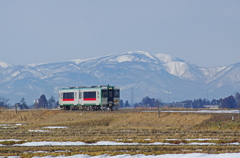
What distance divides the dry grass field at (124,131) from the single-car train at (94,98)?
5.32m

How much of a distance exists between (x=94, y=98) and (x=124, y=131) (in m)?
38.9

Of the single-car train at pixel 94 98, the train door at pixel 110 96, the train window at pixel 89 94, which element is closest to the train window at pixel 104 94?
the single-car train at pixel 94 98

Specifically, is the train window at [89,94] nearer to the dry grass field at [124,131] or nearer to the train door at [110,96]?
the train door at [110,96]

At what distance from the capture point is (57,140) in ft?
147

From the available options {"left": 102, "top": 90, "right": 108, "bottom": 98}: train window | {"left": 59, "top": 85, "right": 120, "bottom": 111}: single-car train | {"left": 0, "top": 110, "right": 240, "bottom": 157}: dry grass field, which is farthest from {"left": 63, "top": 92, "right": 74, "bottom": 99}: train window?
{"left": 102, "top": 90, "right": 108, "bottom": 98}: train window

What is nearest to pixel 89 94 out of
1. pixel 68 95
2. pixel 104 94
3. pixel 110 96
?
pixel 104 94

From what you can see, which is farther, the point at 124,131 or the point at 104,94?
the point at 104,94

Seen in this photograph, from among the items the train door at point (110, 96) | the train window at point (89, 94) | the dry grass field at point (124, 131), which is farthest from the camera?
the train window at point (89, 94)

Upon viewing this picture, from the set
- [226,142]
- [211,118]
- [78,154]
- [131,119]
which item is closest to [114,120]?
[131,119]

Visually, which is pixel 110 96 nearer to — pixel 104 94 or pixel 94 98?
pixel 104 94

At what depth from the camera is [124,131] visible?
56.5 meters

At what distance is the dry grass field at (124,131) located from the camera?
3656 cm

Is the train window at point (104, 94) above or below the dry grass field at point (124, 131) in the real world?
above

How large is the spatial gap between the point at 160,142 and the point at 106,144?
4123 mm
